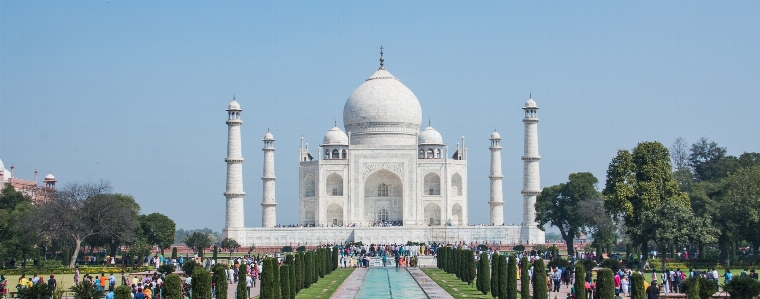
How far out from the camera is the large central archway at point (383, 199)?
5553 cm

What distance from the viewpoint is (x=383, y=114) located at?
57.7m

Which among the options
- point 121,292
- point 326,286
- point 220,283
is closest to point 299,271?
point 326,286

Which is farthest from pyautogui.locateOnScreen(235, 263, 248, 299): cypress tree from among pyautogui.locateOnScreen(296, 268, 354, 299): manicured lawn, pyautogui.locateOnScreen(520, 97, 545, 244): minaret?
pyautogui.locateOnScreen(520, 97, 545, 244): minaret

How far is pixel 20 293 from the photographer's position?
1959 cm

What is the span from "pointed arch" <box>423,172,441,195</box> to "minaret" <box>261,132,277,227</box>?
8.29m

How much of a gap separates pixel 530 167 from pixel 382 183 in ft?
28.0

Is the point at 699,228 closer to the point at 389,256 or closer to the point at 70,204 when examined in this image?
the point at 389,256

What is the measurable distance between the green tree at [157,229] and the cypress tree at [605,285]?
91.9 feet

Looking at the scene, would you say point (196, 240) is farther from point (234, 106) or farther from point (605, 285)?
point (605, 285)

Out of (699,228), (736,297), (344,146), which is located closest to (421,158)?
(344,146)

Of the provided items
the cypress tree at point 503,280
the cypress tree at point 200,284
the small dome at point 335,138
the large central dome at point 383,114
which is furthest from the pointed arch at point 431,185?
the cypress tree at point 200,284

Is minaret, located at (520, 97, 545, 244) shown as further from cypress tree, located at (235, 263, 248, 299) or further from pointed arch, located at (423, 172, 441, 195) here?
cypress tree, located at (235, 263, 248, 299)

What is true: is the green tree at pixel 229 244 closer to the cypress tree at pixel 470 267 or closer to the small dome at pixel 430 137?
the small dome at pixel 430 137

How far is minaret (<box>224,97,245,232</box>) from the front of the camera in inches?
2032
